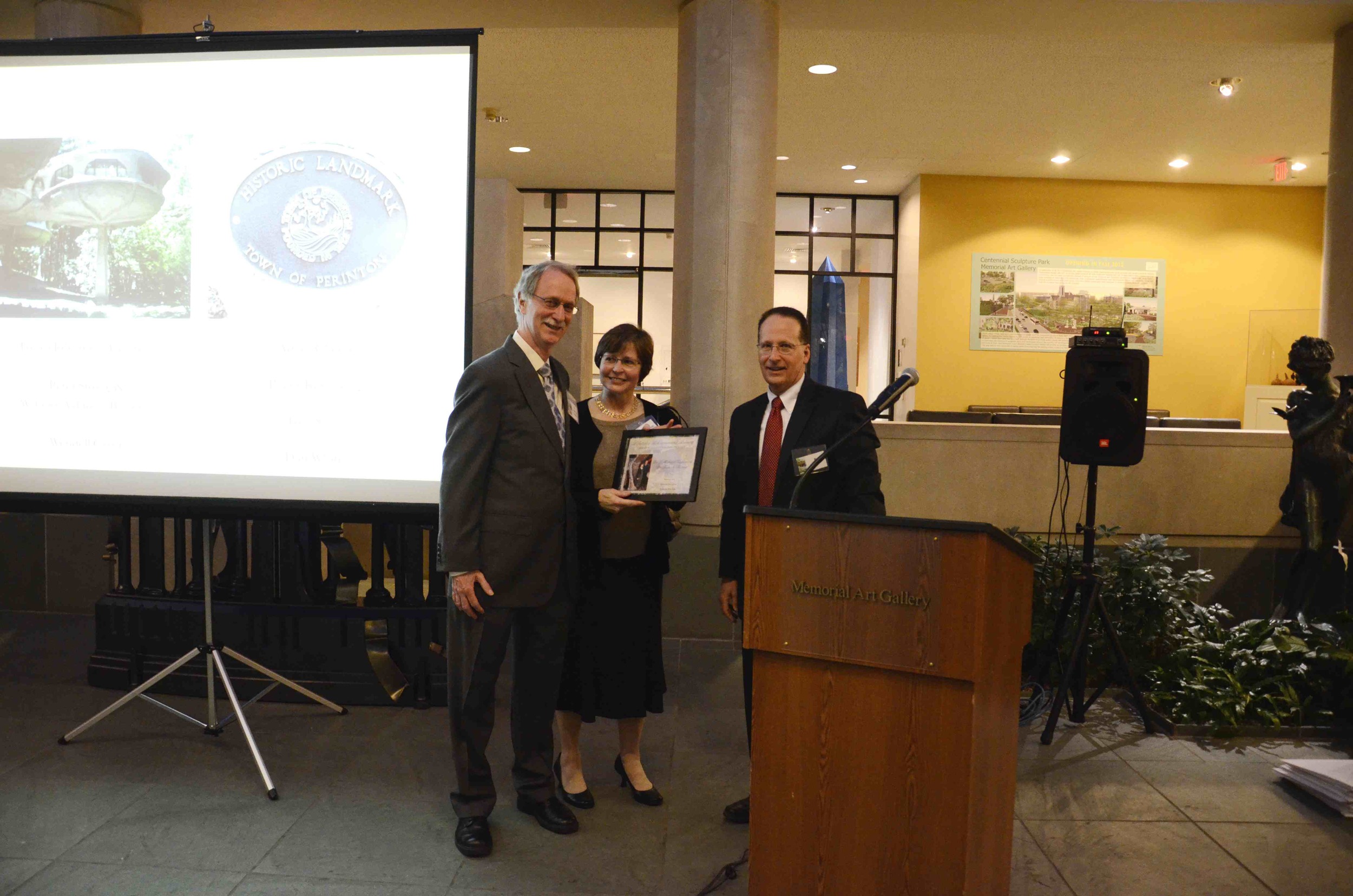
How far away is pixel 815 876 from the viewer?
71.4 inches

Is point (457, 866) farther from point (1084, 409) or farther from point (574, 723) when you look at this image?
point (1084, 409)

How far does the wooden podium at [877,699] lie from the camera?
1.68 metres

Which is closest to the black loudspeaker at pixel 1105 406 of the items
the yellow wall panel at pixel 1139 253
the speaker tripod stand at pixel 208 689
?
the speaker tripod stand at pixel 208 689

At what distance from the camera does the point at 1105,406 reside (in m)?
3.74

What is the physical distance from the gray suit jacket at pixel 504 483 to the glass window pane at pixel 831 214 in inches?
386

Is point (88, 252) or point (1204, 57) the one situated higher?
point (1204, 57)

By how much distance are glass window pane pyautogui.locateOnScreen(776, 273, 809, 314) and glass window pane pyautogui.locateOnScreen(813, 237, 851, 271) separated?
0.81 feet

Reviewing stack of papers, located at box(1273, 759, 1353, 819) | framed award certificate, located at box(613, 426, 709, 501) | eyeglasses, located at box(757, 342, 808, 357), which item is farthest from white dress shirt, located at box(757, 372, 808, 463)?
stack of papers, located at box(1273, 759, 1353, 819)

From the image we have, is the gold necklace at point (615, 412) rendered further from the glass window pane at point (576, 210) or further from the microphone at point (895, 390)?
the glass window pane at point (576, 210)

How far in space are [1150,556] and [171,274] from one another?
425 cm

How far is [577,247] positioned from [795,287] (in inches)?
113

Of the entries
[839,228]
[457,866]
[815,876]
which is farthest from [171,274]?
[839,228]

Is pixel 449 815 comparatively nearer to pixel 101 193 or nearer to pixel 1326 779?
pixel 101 193

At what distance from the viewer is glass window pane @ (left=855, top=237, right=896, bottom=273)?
38.3ft
